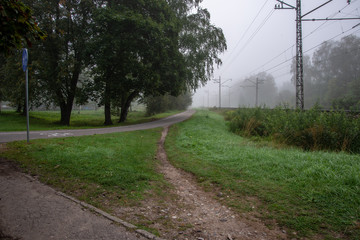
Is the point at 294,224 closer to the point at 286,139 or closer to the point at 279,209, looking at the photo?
the point at 279,209

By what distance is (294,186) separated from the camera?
4.59 metres

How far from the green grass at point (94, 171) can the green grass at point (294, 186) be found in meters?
1.44

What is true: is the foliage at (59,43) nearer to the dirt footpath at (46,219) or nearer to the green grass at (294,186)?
the dirt footpath at (46,219)

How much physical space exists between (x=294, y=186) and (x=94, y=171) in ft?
16.0

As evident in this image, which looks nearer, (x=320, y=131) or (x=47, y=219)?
(x=47, y=219)

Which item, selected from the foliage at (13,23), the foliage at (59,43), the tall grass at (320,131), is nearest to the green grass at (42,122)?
the foliage at (59,43)

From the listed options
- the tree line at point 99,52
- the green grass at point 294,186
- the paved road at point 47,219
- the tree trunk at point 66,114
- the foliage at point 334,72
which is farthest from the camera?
the foliage at point 334,72

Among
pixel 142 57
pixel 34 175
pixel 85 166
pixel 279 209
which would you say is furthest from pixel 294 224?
pixel 142 57

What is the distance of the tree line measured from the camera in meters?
17.3

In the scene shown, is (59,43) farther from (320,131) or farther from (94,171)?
(320,131)

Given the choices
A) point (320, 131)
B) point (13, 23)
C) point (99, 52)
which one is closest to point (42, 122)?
point (99, 52)

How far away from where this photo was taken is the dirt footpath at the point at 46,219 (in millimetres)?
2854

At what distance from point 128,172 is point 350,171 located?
17.8 ft

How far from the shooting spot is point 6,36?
3445 mm
